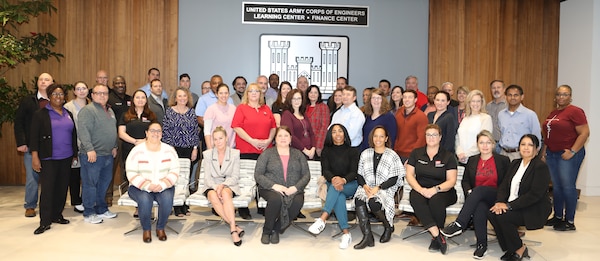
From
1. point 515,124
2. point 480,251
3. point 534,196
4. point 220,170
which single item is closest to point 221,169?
point 220,170

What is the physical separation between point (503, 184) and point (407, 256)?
42.8 inches

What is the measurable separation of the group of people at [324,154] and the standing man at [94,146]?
1 cm

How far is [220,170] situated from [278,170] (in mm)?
585

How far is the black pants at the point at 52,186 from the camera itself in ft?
17.3

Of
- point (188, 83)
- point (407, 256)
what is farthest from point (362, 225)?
point (188, 83)

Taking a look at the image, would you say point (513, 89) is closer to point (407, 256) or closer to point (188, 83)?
point (407, 256)

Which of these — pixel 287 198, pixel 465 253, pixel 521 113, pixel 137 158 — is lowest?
pixel 465 253

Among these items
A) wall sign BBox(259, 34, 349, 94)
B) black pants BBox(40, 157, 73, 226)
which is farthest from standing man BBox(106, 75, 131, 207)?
wall sign BBox(259, 34, 349, 94)

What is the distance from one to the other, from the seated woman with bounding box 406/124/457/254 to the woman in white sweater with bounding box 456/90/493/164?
1.93 feet

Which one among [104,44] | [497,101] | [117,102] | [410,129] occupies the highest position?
[104,44]

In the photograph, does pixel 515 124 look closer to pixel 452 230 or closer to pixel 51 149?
pixel 452 230

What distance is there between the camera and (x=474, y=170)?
4.96 meters

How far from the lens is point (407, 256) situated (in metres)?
4.68

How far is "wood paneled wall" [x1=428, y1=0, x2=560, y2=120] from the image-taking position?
27.9ft
